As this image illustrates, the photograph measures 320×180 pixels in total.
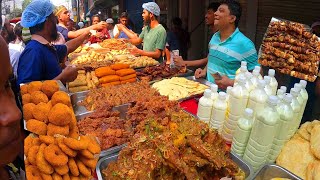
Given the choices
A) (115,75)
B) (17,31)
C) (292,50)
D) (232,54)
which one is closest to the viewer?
(292,50)

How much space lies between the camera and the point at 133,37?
6.79 metres

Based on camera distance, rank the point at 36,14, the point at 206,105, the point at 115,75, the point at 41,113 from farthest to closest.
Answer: the point at 115,75 → the point at 36,14 → the point at 206,105 → the point at 41,113

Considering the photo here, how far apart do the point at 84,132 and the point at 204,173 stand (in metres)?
1.20

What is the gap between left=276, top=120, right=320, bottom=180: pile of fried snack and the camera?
174 cm

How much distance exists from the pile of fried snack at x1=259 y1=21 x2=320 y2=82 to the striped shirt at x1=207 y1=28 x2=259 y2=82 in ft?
3.38

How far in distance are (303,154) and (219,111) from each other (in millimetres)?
680

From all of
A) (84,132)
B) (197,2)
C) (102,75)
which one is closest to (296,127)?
(84,132)

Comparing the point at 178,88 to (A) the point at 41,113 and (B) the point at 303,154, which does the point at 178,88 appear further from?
(A) the point at 41,113

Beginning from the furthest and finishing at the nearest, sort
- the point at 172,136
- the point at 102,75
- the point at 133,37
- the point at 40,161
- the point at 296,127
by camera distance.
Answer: the point at 133,37
the point at 102,75
the point at 296,127
the point at 172,136
the point at 40,161

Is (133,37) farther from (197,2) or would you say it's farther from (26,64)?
(26,64)

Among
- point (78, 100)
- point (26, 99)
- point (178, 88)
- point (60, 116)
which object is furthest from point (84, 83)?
point (60, 116)

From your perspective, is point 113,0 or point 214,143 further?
point 113,0

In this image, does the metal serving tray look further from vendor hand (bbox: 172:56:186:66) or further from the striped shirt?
vendor hand (bbox: 172:56:186:66)

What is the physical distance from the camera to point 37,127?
157cm
